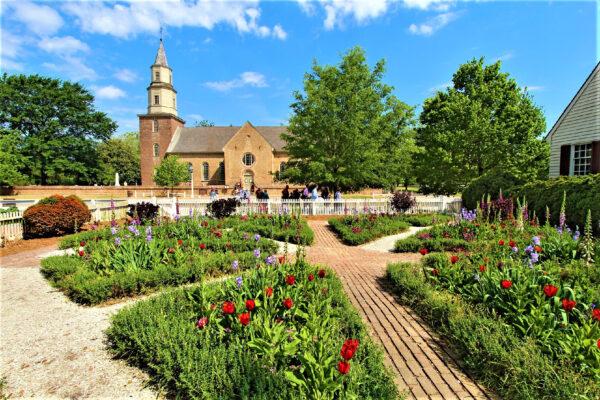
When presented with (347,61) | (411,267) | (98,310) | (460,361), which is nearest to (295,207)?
(347,61)

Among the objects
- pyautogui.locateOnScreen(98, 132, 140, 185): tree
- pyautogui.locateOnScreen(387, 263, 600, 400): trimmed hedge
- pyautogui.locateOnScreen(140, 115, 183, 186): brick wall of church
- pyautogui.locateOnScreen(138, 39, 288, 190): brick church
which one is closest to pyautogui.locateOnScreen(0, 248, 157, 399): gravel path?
pyautogui.locateOnScreen(387, 263, 600, 400): trimmed hedge

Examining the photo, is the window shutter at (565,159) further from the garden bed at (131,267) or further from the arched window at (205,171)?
the arched window at (205,171)

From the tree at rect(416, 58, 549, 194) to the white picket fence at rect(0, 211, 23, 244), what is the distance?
789 inches

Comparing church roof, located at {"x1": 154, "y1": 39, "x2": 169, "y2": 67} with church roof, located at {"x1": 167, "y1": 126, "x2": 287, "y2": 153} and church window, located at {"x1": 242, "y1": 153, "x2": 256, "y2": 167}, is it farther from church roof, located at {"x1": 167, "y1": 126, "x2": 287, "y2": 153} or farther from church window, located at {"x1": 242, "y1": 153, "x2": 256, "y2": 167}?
church window, located at {"x1": 242, "y1": 153, "x2": 256, "y2": 167}

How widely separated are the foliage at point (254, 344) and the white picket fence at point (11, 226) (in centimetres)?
931

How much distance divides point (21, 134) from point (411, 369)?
56.6 m

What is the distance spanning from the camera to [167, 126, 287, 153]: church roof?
160 ft

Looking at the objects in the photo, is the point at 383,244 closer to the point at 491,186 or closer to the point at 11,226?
the point at 491,186

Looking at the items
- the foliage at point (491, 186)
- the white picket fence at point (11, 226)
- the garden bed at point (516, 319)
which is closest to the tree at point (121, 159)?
the white picket fence at point (11, 226)

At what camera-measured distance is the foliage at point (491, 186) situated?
1332 cm

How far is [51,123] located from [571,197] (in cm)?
5578

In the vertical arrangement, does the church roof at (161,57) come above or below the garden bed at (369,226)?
above

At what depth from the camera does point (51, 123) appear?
43.8 m

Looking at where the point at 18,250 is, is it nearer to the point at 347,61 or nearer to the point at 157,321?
the point at 157,321
